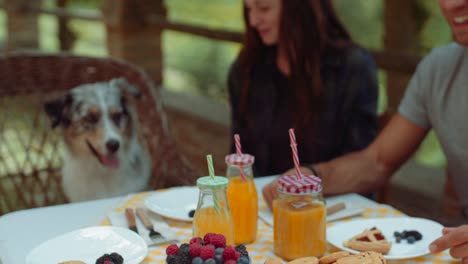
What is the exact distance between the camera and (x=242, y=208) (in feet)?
5.65

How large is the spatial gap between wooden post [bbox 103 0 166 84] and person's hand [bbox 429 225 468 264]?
452 cm

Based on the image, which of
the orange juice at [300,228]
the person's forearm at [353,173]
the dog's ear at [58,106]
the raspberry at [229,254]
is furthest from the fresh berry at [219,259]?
the dog's ear at [58,106]

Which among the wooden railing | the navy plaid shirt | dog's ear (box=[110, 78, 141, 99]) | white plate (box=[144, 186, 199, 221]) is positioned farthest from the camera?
the wooden railing

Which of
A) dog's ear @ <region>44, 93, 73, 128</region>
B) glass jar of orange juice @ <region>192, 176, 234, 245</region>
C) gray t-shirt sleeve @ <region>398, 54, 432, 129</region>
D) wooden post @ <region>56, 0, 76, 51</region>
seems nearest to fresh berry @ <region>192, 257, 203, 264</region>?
glass jar of orange juice @ <region>192, 176, 234, 245</region>

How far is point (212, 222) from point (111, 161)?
4.36ft

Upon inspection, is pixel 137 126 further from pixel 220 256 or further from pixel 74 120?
pixel 220 256

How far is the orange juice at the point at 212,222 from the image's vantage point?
1.56m

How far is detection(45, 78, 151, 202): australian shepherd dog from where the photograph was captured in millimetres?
2771

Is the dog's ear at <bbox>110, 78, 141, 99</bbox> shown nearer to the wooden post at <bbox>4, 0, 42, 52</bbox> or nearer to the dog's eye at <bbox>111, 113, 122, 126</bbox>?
the dog's eye at <bbox>111, 113, 122, 126</bbox>

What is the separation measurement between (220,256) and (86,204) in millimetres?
797

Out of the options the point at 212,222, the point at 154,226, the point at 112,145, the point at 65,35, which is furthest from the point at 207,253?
the point at 65,35

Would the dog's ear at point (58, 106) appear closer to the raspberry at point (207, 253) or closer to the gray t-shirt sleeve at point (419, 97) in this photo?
the gray t-shirt sleeve at point (419, 97)

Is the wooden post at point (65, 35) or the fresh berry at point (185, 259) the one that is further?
the wooden post at point (65, 35)

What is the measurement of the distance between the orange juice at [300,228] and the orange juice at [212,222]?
12 cm
